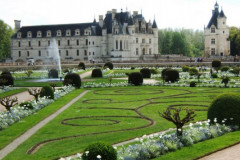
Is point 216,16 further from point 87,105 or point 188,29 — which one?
point 87,105

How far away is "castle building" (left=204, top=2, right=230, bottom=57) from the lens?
265ft

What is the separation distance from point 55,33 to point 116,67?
32.5 m

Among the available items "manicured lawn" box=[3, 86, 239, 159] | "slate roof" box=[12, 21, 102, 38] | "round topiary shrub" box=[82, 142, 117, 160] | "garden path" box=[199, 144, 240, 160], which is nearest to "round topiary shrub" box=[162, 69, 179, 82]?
"manicured lawn" box=[3, 86, 239, 159]

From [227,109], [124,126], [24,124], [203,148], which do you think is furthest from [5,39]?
[203,148]

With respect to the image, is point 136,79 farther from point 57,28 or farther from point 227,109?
point 57,28

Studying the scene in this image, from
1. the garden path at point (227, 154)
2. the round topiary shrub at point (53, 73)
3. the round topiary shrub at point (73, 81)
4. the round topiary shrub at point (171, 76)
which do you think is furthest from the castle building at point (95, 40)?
the garden path at point (227, 154)

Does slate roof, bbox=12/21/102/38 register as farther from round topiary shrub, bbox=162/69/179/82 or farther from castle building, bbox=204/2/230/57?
round topiary shrub, bbox=162/69/179/82

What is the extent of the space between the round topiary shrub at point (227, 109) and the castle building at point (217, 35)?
225 ft

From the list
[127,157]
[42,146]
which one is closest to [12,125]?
[42,146]

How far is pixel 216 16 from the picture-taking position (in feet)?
268

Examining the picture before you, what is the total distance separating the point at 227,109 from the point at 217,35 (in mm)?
70352

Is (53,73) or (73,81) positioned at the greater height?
(53,73)

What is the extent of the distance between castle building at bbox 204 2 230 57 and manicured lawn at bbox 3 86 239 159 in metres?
57.6

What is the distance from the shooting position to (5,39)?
95688 millimetres
